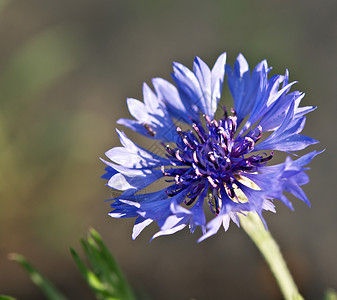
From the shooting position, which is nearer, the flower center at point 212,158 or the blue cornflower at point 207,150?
the blue cornflower at point 207,150

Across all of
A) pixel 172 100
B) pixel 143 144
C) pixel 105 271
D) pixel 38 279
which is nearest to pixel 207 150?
pixel 172 100

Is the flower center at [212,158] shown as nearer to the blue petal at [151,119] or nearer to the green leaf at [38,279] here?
the blue petal at [151,119]

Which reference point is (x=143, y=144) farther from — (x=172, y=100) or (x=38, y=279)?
(x=38, y=279)

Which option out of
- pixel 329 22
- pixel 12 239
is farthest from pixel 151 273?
pixel 329 22

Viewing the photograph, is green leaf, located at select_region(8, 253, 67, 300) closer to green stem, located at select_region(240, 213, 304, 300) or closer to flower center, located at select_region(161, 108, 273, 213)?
flower center, located at select_region(161, 108, 273, 213)

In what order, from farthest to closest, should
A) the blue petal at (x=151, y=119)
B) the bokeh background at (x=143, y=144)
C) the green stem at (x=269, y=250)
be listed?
the bokeh background at (x=143, y=144) → the blue petal at (x=151, y=119) → the green stem at (x=269, y=250)

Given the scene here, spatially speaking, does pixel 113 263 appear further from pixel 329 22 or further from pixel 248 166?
pixel 329 22

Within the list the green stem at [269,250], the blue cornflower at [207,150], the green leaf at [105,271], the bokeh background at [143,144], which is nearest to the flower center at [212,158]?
the blue cornflower at [207,150]
